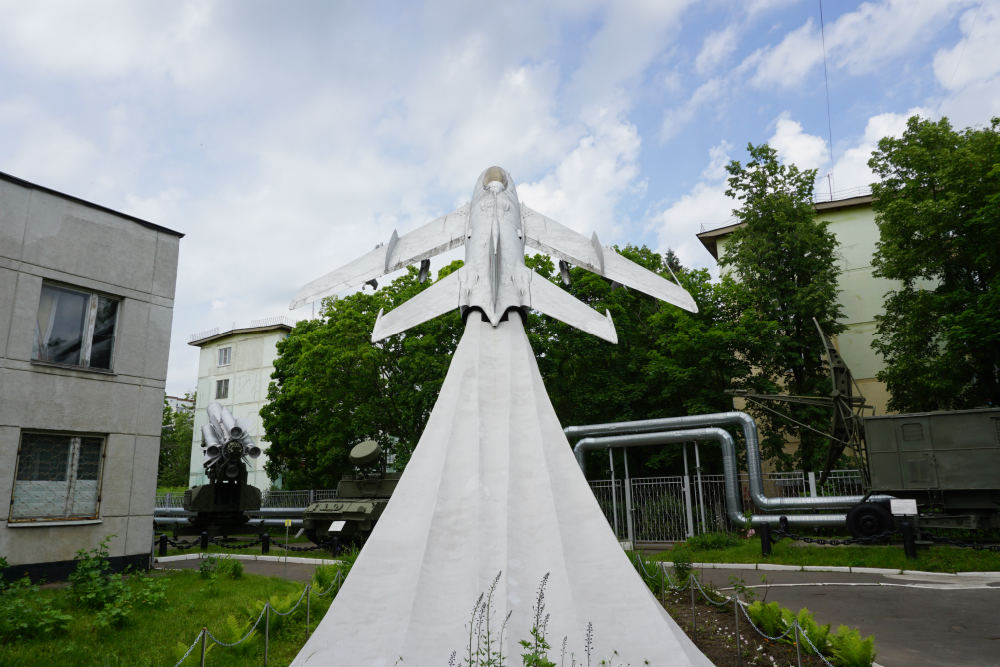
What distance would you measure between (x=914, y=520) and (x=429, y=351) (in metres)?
16.0

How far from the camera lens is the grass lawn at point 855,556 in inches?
453

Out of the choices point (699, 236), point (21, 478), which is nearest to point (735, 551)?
point (21, 478)

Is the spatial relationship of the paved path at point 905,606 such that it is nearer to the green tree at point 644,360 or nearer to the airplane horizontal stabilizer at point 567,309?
the airplane horizontal stabilizer at point 567,309

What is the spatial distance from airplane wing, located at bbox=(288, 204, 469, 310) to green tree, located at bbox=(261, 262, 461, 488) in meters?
12.2

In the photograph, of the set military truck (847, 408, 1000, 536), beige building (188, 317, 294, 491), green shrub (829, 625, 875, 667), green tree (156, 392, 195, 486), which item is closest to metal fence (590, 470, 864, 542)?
military truck (847, 408, 1000, 536)

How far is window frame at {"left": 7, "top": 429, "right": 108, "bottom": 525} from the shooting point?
9.49 metres

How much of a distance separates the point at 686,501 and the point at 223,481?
15352 millimetres

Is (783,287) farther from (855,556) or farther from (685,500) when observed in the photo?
(855,556)

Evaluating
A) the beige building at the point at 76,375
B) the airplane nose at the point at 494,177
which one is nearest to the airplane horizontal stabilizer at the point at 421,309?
the airplane nose at the point at 494,177

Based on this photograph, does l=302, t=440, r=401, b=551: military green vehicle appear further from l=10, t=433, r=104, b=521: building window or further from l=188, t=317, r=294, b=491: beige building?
l=188, t=317, r=294, b=491: beige building

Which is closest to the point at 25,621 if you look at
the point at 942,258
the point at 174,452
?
the point at 942,258

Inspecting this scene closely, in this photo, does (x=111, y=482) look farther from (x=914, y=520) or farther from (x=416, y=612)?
(x=914, y=520)

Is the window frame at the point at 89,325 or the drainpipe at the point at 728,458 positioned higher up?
the window frame at the point at 89,325

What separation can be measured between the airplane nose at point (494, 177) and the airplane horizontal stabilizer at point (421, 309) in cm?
199
